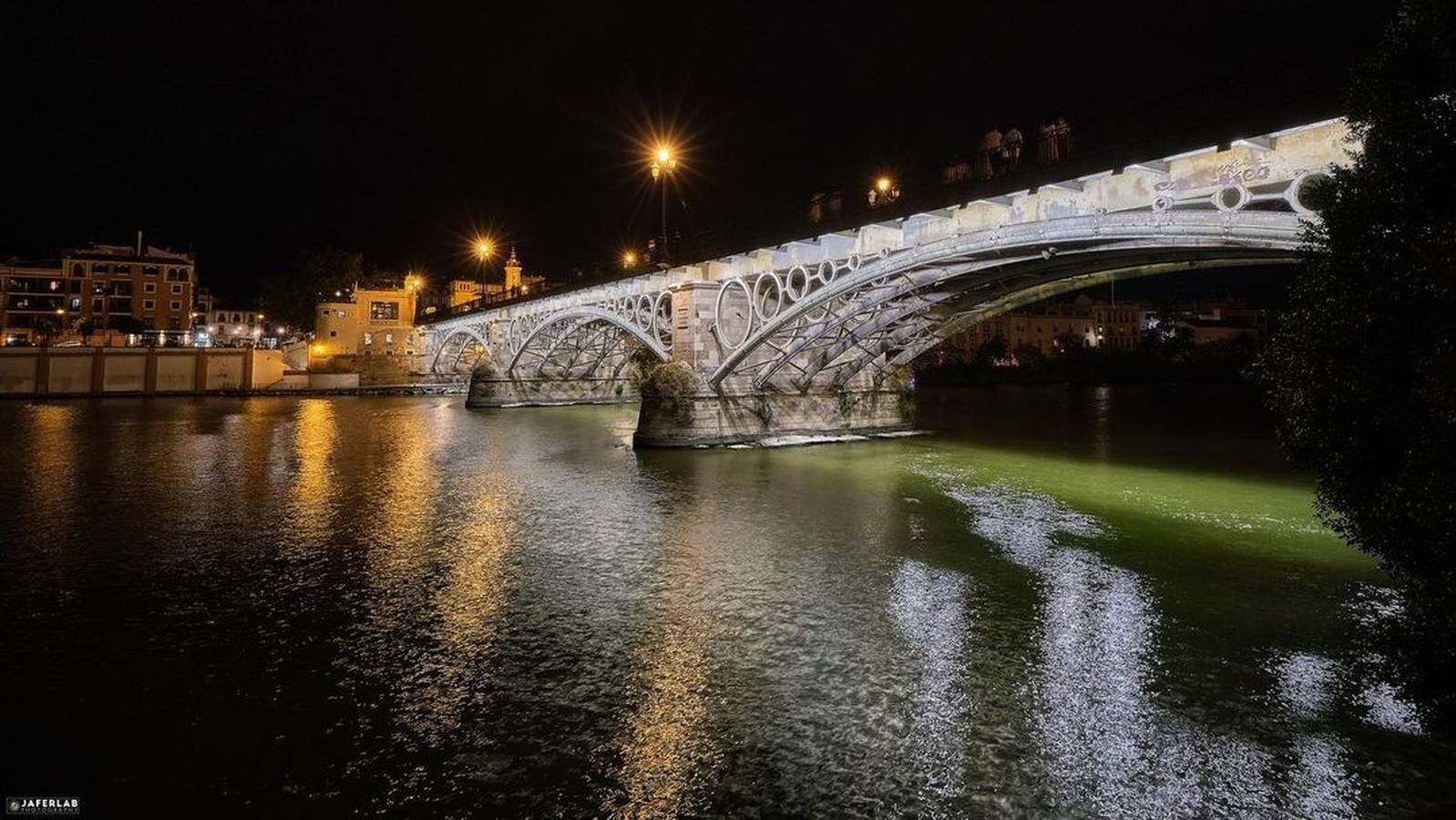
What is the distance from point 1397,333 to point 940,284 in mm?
16840

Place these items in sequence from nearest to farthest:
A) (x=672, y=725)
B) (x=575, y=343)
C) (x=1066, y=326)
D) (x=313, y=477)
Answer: (x=672, y=725) < (x=313, y=477) < (x=575, y=343) < (x=1066, y=326)

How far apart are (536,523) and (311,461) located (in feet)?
41.7

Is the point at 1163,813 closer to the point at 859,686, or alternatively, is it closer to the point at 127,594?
the point at 859,686

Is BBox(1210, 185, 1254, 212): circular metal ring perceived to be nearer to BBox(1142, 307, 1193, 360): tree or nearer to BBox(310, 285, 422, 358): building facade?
BBox(310, 285, 422, 358): building facade

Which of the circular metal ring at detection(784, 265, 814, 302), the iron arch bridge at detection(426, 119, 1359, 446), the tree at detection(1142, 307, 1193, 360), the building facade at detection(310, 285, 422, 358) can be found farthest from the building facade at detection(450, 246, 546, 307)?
the tree at detection(1142, 307, 1193, 360)

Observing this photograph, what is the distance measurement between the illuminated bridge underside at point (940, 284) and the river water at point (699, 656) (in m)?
5.03

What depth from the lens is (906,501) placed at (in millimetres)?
15828

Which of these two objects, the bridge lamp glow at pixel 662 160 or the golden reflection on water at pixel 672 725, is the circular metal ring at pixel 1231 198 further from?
the bridge lamp glow at pixel 662 160

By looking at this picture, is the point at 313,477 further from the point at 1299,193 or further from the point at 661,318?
the point at 1299,193

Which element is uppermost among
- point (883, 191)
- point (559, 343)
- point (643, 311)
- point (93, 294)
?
point (93, 294)

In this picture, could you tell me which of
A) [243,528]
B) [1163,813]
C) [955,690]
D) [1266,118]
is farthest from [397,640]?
[1266,118]

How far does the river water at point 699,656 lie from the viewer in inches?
191

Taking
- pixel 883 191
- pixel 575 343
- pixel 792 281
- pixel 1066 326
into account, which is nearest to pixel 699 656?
pixel 883 191

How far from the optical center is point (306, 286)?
89.8m
